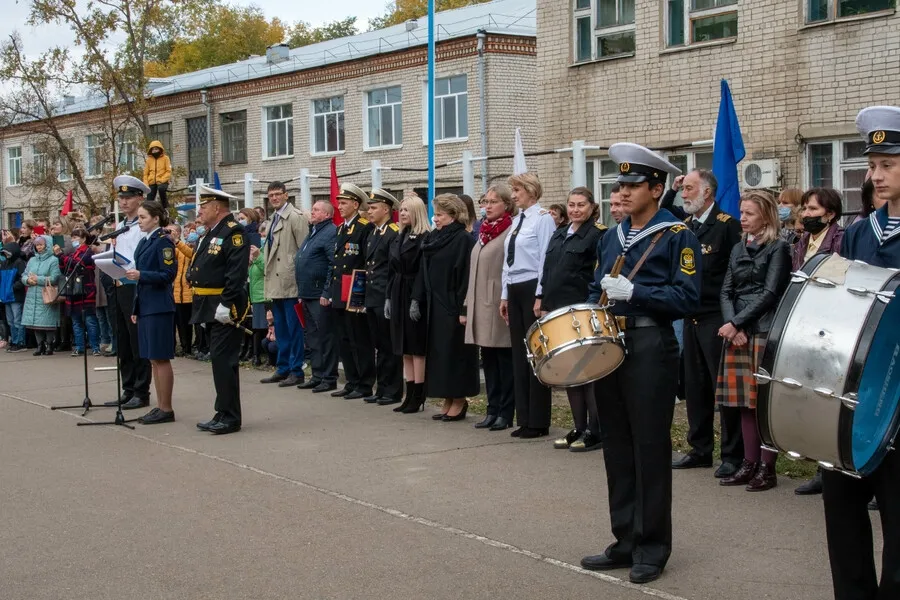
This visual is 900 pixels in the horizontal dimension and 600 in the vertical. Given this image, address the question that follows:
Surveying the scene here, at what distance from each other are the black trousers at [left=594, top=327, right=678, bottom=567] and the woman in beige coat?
13.7ft

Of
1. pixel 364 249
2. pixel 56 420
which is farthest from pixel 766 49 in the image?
pixel 56 420

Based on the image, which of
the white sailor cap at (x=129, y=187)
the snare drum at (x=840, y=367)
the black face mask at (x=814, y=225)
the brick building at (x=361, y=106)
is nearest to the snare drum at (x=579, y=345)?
the snare drum at (x=840, y=367)

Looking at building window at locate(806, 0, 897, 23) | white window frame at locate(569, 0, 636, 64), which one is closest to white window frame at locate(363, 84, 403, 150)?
white window frame at locate(569, 0, 636, 64)

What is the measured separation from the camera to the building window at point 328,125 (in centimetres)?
3466

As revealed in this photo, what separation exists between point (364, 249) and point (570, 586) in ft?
22.2

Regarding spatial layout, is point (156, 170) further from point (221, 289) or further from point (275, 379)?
point (221, 289)

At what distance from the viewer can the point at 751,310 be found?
292 inches

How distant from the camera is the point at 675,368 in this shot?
227 inches

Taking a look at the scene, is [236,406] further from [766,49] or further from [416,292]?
[766,49]

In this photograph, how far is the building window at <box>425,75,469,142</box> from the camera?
30672 millimetres

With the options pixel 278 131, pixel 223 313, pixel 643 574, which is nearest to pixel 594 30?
pixel 223 313

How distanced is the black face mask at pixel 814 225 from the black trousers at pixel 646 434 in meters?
2.54

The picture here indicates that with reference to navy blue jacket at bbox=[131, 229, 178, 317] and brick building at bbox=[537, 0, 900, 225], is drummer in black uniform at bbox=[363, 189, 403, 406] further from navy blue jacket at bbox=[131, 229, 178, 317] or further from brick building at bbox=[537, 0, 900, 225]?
brick building at bbox=[537, 0, 900, 225]

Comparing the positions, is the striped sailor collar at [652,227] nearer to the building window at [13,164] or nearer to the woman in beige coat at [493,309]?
the woman in beige coat at [493,309]
